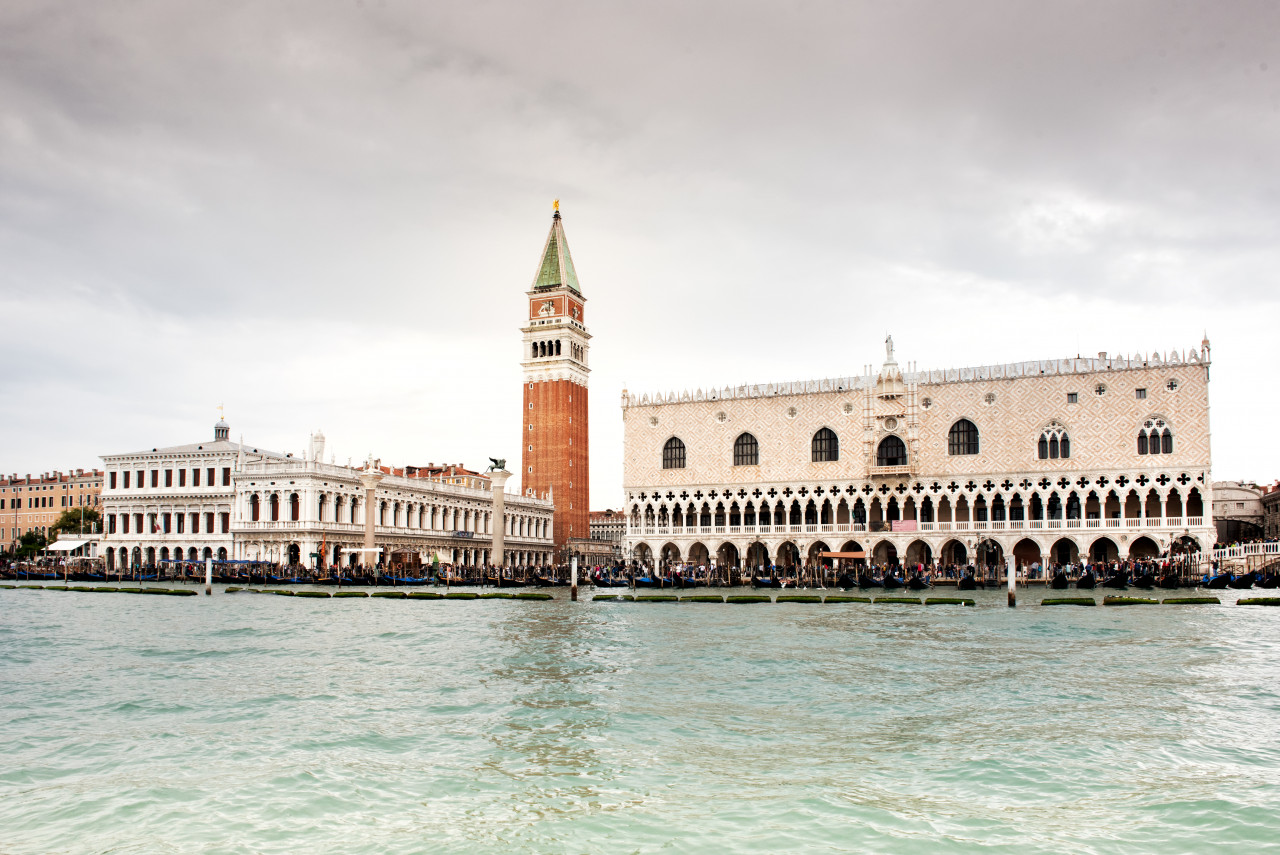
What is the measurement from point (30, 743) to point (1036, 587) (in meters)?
41.2

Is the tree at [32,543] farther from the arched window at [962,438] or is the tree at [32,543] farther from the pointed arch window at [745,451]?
the arched window at [962,438]

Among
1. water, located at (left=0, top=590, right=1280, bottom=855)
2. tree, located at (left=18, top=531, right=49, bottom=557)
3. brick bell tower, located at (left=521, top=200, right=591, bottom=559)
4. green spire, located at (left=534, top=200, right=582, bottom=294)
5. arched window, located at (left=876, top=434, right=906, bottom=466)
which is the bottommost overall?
water, located at (left=0, top=590, right=1280, bottom=855)

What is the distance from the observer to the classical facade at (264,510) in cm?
5603

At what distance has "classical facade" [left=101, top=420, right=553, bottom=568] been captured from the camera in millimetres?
56031

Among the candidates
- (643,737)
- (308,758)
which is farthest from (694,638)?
(308,758)

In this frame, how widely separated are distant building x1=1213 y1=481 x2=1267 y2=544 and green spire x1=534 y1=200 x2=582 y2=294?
5132 centimetres

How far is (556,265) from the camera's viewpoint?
80.8 metres

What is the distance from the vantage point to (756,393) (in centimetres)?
5462

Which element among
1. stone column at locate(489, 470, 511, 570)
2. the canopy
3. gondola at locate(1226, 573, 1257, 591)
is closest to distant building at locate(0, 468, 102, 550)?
the canopy

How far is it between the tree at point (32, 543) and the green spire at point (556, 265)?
41788 millimetres

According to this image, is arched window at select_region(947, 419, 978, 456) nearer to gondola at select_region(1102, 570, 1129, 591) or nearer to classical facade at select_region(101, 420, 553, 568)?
gondola at select_region(1102, 570, 1129, 591)

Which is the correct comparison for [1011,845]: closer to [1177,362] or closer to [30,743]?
[30,743]

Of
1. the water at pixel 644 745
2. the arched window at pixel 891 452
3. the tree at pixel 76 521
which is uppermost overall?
the arched window at pixel 891 452

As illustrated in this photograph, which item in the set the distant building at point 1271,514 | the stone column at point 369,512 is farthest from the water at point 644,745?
the distant building at point 1271,514
